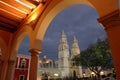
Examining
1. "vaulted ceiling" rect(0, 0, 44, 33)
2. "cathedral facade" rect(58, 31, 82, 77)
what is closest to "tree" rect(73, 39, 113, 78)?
"vaulted ceiling" rect(0, 0, 44, 33)

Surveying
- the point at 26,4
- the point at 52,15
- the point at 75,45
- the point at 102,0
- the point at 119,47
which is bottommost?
the point at 119,47


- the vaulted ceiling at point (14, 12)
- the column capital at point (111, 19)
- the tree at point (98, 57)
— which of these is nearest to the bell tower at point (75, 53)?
the tree at point (98, 57)

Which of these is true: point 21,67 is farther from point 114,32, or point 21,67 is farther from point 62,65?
point 62,65

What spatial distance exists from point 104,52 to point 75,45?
123 ft

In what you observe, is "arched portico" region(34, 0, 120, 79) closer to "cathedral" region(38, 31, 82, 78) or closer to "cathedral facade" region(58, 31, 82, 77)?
"cathedral" region(38, 31, 82, 78)

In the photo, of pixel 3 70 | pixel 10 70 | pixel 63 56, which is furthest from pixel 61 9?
pixel 63 56

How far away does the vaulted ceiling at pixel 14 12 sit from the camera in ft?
15.7

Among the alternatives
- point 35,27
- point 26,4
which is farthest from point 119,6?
point 26,4

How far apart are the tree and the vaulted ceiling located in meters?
12.9

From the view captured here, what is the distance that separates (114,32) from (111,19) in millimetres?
239

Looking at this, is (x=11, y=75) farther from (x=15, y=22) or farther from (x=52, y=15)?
(x=52, y=15)

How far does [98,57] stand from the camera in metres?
16.5

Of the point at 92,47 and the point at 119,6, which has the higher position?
the point at 92,47

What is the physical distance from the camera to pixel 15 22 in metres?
5.97
